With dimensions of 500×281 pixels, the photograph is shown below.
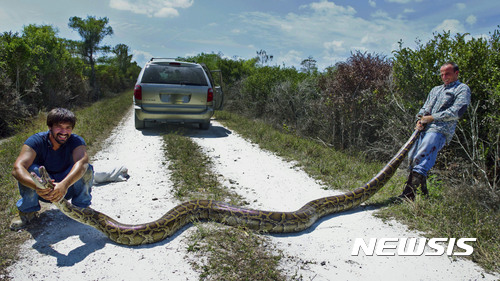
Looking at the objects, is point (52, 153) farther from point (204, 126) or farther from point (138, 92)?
point (204, 126)

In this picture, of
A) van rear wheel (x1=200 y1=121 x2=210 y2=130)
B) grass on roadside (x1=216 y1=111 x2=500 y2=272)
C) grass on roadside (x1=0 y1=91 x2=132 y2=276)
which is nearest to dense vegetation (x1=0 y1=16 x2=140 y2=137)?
grass on roadside (x1=0 y1=91 x2=132 y2=276)

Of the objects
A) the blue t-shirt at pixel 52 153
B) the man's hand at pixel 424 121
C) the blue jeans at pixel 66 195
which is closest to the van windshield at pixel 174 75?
the blue t-shirt at pixel 52 153

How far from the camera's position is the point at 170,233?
13.6ft

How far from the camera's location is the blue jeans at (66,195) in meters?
4.07

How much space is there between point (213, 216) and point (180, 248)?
803mm

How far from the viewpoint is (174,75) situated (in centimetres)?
1150

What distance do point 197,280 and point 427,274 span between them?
8.28 feet

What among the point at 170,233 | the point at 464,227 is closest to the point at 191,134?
the point at 170,233

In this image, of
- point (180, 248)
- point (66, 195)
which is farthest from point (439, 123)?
point (66, 195)

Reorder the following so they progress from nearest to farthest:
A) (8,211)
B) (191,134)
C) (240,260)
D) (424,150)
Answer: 1. (240,260)
2. (8,211)
3. (424,150)
4. (191,134)

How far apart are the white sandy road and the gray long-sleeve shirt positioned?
1.77 m

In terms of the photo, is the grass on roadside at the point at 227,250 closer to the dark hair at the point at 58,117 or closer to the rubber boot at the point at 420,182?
the dark hair at the point at 58,117

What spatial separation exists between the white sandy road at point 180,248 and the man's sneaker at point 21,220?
16 cm

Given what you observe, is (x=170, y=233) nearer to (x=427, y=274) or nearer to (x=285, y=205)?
(x=285, y=205)
